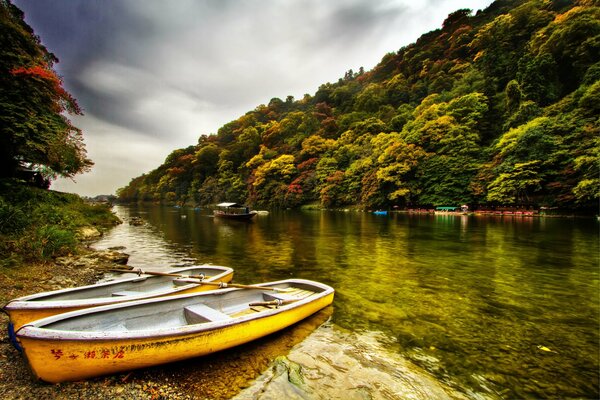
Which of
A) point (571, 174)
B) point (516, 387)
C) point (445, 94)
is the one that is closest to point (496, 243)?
point (516, 387)

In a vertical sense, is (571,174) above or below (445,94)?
below

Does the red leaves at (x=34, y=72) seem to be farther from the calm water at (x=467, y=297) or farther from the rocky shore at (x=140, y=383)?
the rocky shore at (x=140, y=383)

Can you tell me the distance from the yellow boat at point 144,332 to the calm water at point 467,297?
2.39 m

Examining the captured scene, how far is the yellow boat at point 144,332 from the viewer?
3.61 meters

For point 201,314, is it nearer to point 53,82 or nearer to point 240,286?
point 240,286

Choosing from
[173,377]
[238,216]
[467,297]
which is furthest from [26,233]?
[238,216]

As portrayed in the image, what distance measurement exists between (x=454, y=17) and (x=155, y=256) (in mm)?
111513

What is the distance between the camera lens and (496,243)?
57.0 ft

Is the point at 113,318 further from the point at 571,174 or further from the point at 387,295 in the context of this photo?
the point at 571,174

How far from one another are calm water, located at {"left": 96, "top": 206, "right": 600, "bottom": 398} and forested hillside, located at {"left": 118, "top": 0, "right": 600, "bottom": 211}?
2045cm

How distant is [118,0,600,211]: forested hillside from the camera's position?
33.9 m

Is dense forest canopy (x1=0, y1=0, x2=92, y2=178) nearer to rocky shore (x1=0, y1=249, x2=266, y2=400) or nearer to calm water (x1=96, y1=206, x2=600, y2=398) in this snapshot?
calm water (x1=96, y1=206, x2=600, y2=398)

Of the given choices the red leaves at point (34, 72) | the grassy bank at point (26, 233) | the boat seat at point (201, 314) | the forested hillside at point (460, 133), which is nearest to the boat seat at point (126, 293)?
the boat seat at point (201, 314)

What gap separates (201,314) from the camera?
527 centimetres
